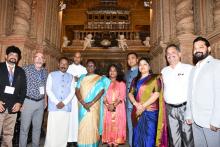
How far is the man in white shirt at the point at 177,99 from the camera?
9.39ft

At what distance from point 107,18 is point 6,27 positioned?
9.78 m

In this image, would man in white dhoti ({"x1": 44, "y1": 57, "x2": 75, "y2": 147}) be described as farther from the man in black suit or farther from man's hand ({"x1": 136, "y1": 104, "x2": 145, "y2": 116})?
man's hand ({"x1": 136, "y1": 104, "x2": 145, "y2": 116})

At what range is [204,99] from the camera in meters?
2.35

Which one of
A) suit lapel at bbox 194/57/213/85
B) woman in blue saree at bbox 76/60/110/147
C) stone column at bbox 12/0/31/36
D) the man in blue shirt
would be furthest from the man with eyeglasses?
suit lapel at bbox 194/57/213/85

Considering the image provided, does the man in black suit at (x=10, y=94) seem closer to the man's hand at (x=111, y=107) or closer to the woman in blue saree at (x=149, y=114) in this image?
the man's hand at (x=111, y=107)

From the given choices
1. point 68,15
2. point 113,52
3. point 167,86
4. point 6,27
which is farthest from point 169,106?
point 68,15

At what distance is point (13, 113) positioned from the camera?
3.17m

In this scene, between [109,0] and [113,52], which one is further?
[109,0]

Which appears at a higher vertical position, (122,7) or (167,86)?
(122,7)

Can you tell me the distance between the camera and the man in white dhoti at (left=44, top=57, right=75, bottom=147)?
142 inches

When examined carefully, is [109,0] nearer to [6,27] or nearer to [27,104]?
[6,27]

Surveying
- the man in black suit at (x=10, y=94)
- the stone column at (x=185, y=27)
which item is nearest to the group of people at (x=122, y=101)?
the man in black suit at (x=10, y=94)

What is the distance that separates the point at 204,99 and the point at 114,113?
1705 mm

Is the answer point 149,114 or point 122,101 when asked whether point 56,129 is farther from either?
point 149,114
